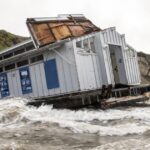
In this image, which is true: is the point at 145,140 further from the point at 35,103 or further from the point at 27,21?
the point at 27,21

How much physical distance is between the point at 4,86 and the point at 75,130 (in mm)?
12785

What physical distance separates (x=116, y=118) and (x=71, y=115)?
10.0ft

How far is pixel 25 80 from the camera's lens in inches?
938

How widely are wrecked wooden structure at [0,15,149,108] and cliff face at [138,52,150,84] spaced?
1586 cm

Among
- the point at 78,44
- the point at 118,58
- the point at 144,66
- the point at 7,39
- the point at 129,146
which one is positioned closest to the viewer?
the point at 129,146

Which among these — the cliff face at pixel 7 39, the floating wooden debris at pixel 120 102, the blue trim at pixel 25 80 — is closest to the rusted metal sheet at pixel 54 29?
the blue trim at pixel 25 80

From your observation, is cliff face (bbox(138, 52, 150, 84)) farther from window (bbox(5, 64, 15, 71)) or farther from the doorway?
window (bbox(5, 64, 15, 71))

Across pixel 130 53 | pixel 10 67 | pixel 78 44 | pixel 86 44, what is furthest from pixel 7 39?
pixel 78 44

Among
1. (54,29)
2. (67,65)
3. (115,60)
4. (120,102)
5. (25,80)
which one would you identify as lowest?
(120,102)

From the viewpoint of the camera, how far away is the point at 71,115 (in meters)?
18.3

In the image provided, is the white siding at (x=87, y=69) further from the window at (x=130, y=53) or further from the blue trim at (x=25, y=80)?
the blue trim at (x=25, y=80)

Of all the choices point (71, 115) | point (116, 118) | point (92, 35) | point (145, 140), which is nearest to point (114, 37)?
point (92, 35)

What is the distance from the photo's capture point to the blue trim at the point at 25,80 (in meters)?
23.5

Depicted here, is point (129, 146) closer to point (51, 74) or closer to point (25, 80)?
point (51, 74)
